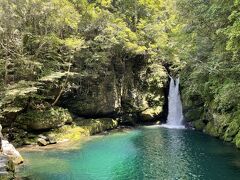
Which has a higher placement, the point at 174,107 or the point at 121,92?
the point at 121,92

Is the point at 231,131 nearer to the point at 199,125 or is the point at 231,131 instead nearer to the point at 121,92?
the point at 199,125

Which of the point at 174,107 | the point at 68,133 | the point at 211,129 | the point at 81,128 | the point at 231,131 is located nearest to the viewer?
the point at 231,131

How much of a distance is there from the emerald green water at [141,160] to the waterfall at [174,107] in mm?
8558

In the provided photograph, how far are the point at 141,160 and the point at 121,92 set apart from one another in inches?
658

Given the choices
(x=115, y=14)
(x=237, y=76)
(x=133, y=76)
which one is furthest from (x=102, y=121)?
(x=237, y=76)

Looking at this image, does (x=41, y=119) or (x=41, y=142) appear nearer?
(x=41, y=142)

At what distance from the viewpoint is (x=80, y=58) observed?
116 ft

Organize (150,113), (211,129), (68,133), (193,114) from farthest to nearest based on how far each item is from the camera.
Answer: (150,113)
(193,114)
(211,129)
(68,133)

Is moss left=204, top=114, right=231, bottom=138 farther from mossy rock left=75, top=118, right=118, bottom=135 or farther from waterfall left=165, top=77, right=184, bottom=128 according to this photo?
mossy rock left=75, top=118, right=118, bottom=135

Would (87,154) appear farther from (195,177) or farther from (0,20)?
(0,20)

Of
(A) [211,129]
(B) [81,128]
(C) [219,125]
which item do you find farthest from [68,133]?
(C) [219,125]

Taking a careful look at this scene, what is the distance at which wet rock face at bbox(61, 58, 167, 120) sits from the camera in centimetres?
3591

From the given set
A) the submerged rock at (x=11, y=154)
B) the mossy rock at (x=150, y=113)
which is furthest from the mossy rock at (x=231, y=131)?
the submerged rock at (x=11, y=154)

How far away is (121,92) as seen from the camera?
38.8 meters
